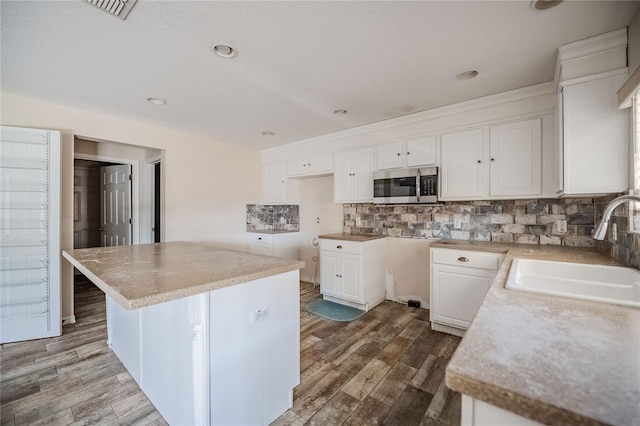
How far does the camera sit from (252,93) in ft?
8.02

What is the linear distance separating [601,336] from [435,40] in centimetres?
173

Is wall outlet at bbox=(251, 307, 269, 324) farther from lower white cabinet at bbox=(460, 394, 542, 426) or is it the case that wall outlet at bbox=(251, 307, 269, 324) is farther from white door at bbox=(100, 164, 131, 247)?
white door at bbox=(100, 164, 131, 247)

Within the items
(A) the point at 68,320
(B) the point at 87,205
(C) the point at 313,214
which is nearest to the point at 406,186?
(C) the point at 313,214

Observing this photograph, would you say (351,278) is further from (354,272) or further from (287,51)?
(287,51)

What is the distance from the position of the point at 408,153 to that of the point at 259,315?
243 cm

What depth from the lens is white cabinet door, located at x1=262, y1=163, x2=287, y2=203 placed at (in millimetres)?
4393

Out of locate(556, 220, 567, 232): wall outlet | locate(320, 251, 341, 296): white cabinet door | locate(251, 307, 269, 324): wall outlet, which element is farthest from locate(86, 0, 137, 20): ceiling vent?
locate(556, 220, 567, 232): wall outlet

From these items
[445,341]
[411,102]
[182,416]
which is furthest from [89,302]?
[411,102]

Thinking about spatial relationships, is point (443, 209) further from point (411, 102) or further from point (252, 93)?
point (252, 93)

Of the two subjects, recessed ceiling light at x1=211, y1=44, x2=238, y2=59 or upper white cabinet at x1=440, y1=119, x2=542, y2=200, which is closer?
recessed ceiling light at x1=211, y1=44, x2=238, y2=59

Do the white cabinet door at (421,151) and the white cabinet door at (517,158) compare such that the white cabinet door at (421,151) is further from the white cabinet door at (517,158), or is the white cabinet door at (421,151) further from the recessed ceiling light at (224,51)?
the recessed ceiling light at (224,51)

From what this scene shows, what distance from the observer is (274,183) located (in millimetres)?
4512

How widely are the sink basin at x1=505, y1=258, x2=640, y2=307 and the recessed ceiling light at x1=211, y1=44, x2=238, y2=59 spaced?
83.1 inches

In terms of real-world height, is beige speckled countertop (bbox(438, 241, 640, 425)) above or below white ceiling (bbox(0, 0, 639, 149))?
below
